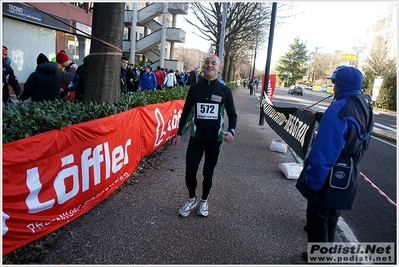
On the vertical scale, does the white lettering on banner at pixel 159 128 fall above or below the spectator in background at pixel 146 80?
below

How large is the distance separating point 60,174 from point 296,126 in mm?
4181

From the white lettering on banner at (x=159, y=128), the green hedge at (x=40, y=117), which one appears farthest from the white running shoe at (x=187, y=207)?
the white lettering on banner at (x=159, y=128)

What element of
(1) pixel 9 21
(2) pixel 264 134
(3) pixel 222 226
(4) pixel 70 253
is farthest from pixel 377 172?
(1) pixel 9 21

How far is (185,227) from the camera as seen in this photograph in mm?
3648

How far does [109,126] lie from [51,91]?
7.27ft

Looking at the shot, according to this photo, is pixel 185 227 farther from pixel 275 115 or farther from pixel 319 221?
pixel 275 115

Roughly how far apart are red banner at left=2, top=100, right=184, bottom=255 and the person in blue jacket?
2449 millimetres

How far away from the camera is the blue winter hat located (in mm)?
2643

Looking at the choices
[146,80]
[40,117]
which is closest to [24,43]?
[146,80]

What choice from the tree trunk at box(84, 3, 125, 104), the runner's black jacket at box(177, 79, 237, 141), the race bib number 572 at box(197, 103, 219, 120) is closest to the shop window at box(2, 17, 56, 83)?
the tree trunk at box(84, 3, 125, 104)

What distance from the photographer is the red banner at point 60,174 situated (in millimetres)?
2746

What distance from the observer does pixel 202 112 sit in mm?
3842

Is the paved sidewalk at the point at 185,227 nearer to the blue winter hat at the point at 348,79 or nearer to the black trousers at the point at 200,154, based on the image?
the black trousers at the point at 200,154

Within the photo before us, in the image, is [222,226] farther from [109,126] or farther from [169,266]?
[109,126]
